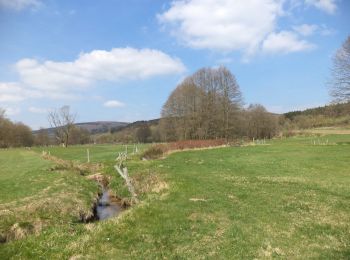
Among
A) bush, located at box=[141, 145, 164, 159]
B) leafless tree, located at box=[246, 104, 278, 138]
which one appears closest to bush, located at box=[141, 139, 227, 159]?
bush, located at box=[141, 145, 164, 159]

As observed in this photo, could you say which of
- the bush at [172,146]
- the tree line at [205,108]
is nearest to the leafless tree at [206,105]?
the tree line at [205,108]

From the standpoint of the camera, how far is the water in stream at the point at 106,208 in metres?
21.5

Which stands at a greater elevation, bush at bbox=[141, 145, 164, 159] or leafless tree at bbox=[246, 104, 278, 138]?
leafless tree at bbox=[246, 104, 278, 138]

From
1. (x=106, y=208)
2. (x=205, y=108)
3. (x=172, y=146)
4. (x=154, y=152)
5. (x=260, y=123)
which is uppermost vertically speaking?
(x=205, y=108)

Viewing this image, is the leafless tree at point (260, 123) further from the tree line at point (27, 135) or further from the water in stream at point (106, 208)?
the water in stream at point (106, 208)

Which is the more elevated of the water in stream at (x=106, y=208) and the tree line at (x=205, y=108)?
the tree line at (x=205, y=108)

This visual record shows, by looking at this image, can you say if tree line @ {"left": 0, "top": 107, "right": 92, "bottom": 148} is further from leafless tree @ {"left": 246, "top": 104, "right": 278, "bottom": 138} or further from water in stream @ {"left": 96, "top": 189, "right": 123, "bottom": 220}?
water in stream @ {"left": 96, "top": 189, "right": 123, "bottom": 220}

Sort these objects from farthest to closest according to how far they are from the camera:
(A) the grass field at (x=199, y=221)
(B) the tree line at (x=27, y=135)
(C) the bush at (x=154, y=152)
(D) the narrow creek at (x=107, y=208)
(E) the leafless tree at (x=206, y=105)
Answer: (B) the tree line at (x=27, y=135), (E) the leafless tree at (x=206, y=105), (C) the bush at (x=154, y=152), (D) the narrow creek at (x=107, y=208), (A) the grass field at (x=199, y=221)

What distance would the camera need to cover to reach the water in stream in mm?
21491

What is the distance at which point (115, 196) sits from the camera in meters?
27.4

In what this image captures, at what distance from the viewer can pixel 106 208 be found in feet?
77.5

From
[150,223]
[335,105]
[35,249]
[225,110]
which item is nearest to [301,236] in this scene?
[150,223]

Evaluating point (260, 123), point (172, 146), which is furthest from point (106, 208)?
point (260, 123)

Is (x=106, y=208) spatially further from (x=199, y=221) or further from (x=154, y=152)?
(x=154, y=152)
